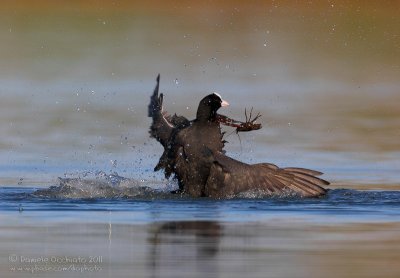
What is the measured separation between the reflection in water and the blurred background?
11.6ft

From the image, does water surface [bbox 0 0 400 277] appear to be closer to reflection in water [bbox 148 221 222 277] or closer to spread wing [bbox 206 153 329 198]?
reflection in water [bbox 148 221 222 277]

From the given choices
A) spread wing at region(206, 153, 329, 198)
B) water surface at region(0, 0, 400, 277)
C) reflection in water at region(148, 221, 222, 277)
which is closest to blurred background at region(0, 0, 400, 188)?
water surface at region(0, 0, 400, 277)

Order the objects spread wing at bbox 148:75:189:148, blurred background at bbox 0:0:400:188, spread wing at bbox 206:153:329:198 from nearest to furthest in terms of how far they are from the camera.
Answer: spread wing at bbox 206:153:329:198
spread wing at bbox 148:75:189:148
blurred background at bbox 0:0:400:188

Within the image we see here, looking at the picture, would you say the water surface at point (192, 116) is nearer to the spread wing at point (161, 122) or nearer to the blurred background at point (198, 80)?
the blurred background at point (198, 80)

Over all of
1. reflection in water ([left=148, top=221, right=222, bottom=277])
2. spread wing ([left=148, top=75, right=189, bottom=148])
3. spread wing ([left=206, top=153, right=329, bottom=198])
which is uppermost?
spread wing ([left=148, top=75, right=189, bottom=148])

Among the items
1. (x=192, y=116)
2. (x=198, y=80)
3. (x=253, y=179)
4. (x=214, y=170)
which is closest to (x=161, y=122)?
(x=214, y=170)

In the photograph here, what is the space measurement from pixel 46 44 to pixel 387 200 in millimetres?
18912

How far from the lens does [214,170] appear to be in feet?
46.9

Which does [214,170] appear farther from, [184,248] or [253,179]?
[184,248]

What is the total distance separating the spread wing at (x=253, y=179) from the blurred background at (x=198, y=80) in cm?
Answer: 125

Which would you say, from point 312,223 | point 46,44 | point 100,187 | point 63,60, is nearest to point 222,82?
point 63,60

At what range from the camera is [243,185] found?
560 inches

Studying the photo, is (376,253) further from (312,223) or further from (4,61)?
(4,61)

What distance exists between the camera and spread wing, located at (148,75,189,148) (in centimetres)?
1473
